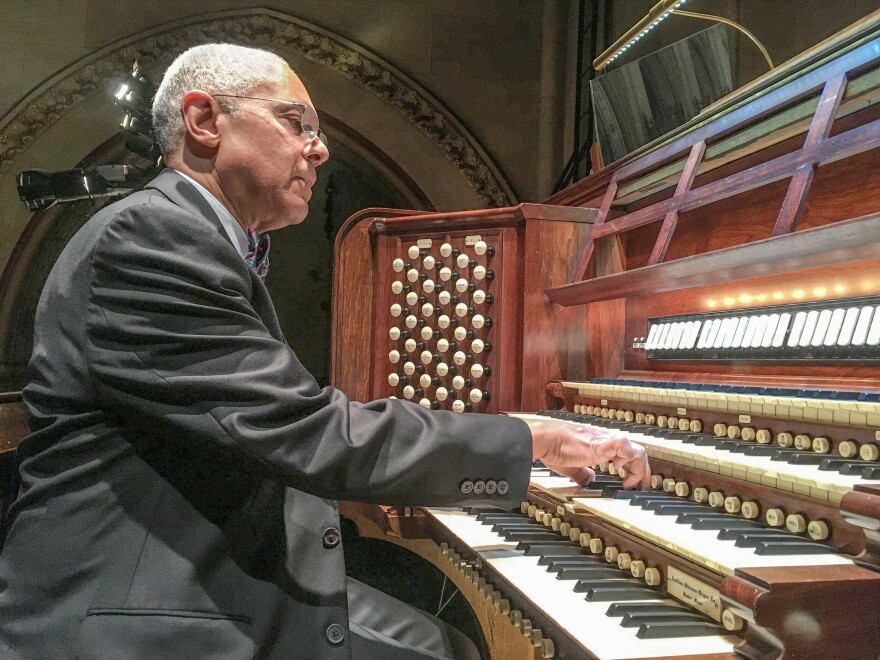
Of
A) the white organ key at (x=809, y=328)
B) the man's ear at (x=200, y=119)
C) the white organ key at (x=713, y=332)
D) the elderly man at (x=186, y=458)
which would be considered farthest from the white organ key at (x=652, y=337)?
the man's ear at (x=200, y=119)

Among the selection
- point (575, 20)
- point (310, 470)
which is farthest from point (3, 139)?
point (310, 470)

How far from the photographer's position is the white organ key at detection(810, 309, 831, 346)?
61.5 inches

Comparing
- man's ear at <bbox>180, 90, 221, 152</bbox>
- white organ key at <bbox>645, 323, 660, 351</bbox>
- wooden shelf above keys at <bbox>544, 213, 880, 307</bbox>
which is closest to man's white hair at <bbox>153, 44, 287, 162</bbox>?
man's ear at <bbox>180, 90, 221, 152</bbox>

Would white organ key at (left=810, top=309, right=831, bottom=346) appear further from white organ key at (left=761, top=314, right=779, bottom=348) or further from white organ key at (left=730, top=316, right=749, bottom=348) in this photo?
white organ key at (left=730, top=316, right=749, bottom=348)

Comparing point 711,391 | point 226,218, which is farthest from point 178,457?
point 711,391

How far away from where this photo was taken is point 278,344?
1.09 m

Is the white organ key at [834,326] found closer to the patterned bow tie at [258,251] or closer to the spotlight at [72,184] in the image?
the patterned bow tie at [258,251]

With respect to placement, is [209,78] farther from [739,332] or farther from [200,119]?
[739,332]

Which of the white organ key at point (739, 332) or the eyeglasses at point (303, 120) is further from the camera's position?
the white organ key at point (739, 332)

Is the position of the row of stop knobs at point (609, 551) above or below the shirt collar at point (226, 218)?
below

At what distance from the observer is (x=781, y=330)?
5.60 feet

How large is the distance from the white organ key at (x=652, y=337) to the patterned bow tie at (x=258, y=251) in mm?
1269

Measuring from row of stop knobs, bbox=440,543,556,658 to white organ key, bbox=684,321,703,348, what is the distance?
932mm

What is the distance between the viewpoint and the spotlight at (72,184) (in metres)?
3.87
